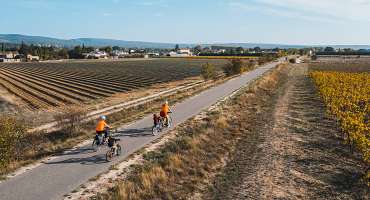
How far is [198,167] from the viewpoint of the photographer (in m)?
17.5

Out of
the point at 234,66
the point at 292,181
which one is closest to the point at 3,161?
the point at 292,181

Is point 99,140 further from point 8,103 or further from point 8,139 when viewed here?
point 8,103

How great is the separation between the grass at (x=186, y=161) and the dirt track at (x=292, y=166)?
0.77 metres

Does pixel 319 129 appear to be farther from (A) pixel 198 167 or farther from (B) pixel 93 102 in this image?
(B) pixel 93 102

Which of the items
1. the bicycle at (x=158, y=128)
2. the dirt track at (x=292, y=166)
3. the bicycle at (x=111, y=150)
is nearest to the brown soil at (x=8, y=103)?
the bicycle at (x=158, y=128)

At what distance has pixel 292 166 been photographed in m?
18.0

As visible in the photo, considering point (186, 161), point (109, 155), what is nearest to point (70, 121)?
point (109, 155)

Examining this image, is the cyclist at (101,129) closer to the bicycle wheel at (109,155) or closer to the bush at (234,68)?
the bicycle wheel at (109,155)

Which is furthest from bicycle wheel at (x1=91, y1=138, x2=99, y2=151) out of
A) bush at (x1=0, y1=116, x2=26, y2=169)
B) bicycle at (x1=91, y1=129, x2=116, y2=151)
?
bush at (x1=0, y1=116, x2=26, y2=169)

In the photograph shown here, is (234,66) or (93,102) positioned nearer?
(93,102)

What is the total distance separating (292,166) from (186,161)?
4.69 m

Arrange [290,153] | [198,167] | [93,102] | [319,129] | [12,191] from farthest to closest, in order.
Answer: [93,102]
[319,129]
[290,153]
[198,167]
[12,191]

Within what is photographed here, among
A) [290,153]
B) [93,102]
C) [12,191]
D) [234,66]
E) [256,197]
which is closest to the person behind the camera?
[12,191]

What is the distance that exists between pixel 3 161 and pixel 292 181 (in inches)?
440
